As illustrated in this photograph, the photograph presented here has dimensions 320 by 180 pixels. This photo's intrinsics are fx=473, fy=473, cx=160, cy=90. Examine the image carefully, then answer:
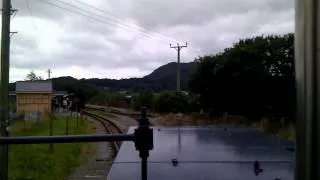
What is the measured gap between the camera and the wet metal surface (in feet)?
11.9

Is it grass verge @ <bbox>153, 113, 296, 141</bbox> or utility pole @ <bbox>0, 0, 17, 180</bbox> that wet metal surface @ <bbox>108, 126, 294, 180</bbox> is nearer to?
grass verge @ <bbox>153, 113, 296, 141</bbox>

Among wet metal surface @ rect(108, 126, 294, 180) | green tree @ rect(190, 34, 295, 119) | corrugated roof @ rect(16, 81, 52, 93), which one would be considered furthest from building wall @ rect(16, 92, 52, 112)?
wet metal surface @ rect(108, 126, 294, 180)

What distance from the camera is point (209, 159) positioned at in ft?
13.9

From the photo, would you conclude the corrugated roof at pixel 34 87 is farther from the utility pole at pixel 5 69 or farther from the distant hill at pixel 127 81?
the distant hill at pixel 127 81

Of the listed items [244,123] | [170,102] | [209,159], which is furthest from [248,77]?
[209,159]

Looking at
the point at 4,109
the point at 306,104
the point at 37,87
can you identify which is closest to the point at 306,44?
the point at 306,104

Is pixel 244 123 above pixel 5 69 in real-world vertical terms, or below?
below

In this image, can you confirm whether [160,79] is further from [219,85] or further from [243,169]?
[243,169]

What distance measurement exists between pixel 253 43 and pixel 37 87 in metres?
21.1

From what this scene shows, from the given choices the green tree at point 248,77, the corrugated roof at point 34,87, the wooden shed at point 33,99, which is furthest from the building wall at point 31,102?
the green tree at point 248,77

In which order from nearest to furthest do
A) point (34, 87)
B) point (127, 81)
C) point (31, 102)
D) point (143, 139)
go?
point (143, 139) → point (31, 102) → point (34, 87) → point (127, 81)

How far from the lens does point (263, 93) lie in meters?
18.8

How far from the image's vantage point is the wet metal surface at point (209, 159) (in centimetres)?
364

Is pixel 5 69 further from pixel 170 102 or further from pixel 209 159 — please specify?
pixel 170 102
